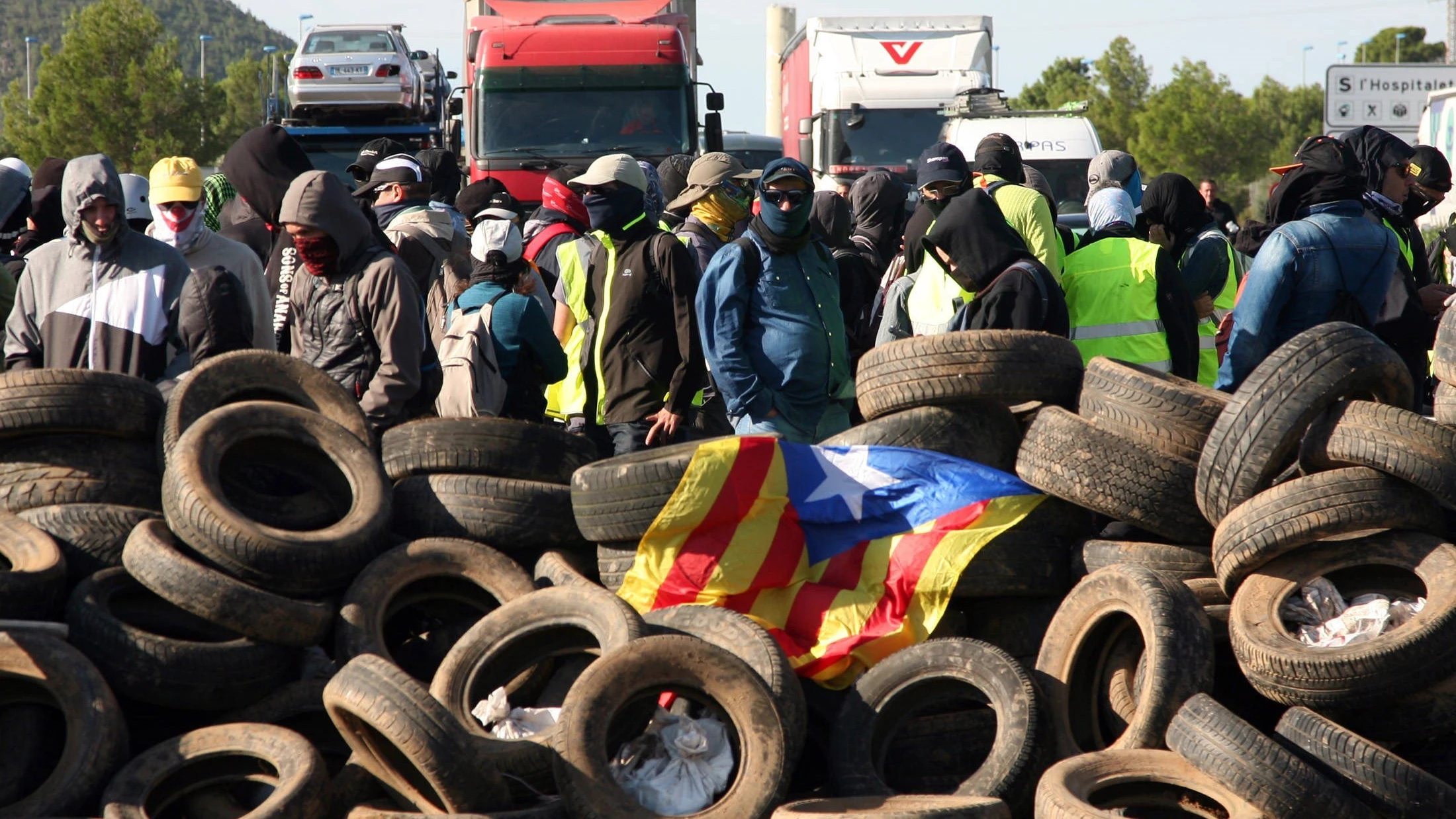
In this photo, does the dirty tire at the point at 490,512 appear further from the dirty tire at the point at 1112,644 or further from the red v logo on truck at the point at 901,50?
the red v logo on truck at the point at 901,50

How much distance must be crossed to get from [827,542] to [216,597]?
2.24 metres

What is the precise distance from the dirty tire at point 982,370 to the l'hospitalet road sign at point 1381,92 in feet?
72.7

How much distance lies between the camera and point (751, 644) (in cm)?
496

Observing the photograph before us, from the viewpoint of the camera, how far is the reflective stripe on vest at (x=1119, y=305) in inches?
265

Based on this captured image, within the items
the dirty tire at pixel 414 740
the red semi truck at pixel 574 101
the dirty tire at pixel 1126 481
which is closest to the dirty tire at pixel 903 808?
the dirty tire at pixel 414 740

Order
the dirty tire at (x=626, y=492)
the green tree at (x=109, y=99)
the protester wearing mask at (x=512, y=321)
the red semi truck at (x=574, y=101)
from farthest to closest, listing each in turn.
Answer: the green tree at (x=109, y=99), the red semi truck at (x=574, y=101), the protester wearing mask at (x=512, y=321), the dirty tire at (x=626, y=492)

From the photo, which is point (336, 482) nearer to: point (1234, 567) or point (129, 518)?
point (129, 518)

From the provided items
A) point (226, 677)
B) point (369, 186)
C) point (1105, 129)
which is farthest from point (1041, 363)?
point (1105, 129)

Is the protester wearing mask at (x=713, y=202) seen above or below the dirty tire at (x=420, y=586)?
above

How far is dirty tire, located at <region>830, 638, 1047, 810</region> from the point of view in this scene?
4684mm

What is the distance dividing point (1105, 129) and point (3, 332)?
54.3 metres

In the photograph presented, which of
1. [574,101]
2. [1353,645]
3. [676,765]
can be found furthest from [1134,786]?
[574,101]

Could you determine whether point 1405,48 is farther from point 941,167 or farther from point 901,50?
point 941,167

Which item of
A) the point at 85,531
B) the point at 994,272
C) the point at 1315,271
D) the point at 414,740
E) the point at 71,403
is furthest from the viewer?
the point at 994,272
